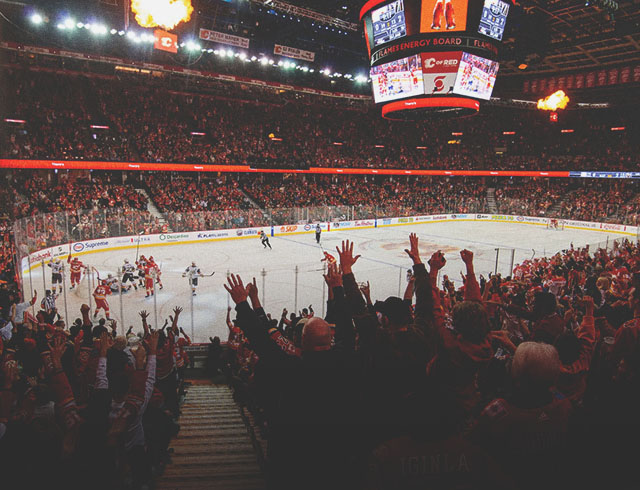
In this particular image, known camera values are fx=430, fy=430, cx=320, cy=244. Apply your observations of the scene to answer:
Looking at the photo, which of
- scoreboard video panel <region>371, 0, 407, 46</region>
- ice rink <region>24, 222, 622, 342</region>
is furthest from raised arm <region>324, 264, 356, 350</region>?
scoreboard video panel <region>371, 0, 407, 46</region>

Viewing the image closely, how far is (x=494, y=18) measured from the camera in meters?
16.5

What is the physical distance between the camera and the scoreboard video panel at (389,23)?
1653 cm

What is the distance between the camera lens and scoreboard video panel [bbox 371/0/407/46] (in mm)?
16531

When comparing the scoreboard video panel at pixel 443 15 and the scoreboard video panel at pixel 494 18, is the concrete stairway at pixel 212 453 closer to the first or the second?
the scoreboard video panel at pixel 443 15

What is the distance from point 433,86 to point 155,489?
58.6 ft

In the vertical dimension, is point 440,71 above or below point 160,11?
above

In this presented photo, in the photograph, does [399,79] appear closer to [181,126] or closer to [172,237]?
[172,237]

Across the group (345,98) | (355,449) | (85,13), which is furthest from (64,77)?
(355,449)

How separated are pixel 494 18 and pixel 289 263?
14.3m

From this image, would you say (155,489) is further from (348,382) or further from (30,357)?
(30,357)

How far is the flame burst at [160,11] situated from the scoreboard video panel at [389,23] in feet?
32.4

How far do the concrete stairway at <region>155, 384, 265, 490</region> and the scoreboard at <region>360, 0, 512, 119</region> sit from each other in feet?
50.3

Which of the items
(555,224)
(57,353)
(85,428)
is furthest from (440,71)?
(555,224)

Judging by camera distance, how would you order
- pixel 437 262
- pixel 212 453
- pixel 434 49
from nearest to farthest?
pixel 212 453 → pixel 437 262 → pixel 434 49
